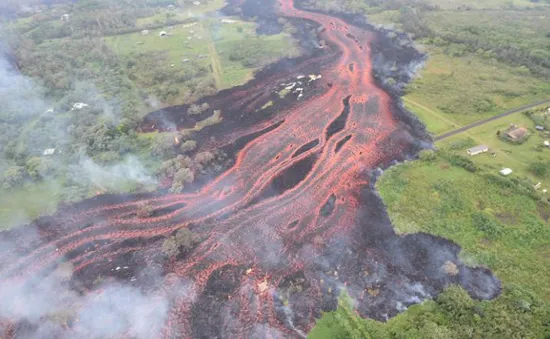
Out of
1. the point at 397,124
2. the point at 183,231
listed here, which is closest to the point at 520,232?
the point at 397,124

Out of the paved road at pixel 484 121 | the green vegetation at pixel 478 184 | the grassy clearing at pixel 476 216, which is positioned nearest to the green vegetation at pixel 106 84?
the grassy clearing at pixel 476 216

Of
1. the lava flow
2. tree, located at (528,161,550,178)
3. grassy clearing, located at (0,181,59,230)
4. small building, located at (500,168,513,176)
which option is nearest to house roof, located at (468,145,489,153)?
small building, located at (500,168,513,176)

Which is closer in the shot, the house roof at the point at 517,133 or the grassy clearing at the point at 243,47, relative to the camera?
the house roof at the point at 517,133

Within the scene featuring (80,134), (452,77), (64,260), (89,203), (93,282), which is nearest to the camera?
(93,282)

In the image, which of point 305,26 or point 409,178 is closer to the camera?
point 409,178

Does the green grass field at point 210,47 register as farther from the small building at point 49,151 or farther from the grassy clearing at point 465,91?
the grassy clearing at point 465,91

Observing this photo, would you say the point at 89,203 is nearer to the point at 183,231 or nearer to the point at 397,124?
the point at 183,231

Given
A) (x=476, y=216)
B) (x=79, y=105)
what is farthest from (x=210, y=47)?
(x=476, y=216)
